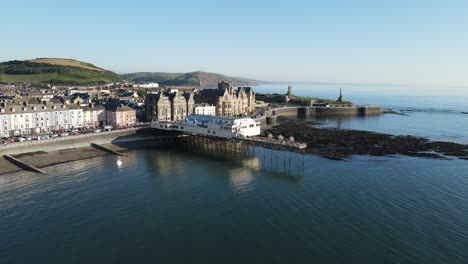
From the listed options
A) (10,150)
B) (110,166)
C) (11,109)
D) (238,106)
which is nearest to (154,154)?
(110,166)

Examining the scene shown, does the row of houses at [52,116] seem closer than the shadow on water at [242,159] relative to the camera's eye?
No

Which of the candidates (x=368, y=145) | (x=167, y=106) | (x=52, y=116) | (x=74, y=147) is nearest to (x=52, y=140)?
(x=74, y=147)

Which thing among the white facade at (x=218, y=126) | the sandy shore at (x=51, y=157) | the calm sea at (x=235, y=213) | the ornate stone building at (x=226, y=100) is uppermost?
the ornate stone building at (x=226, y=100)

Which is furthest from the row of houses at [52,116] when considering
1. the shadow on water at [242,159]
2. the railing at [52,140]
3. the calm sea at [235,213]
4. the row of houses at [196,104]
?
the calm sea at [235,213]

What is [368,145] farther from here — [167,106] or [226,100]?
[226,100]

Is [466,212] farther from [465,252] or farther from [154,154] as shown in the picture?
[154,154]

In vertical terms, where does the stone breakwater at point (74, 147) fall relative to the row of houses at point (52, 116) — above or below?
below

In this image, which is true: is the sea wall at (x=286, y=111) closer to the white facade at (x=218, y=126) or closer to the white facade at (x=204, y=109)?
the white facade at (x=204, y=109)

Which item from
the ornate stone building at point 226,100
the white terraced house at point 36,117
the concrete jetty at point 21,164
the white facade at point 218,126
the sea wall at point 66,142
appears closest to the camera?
the concrete jetty at point 21,164
